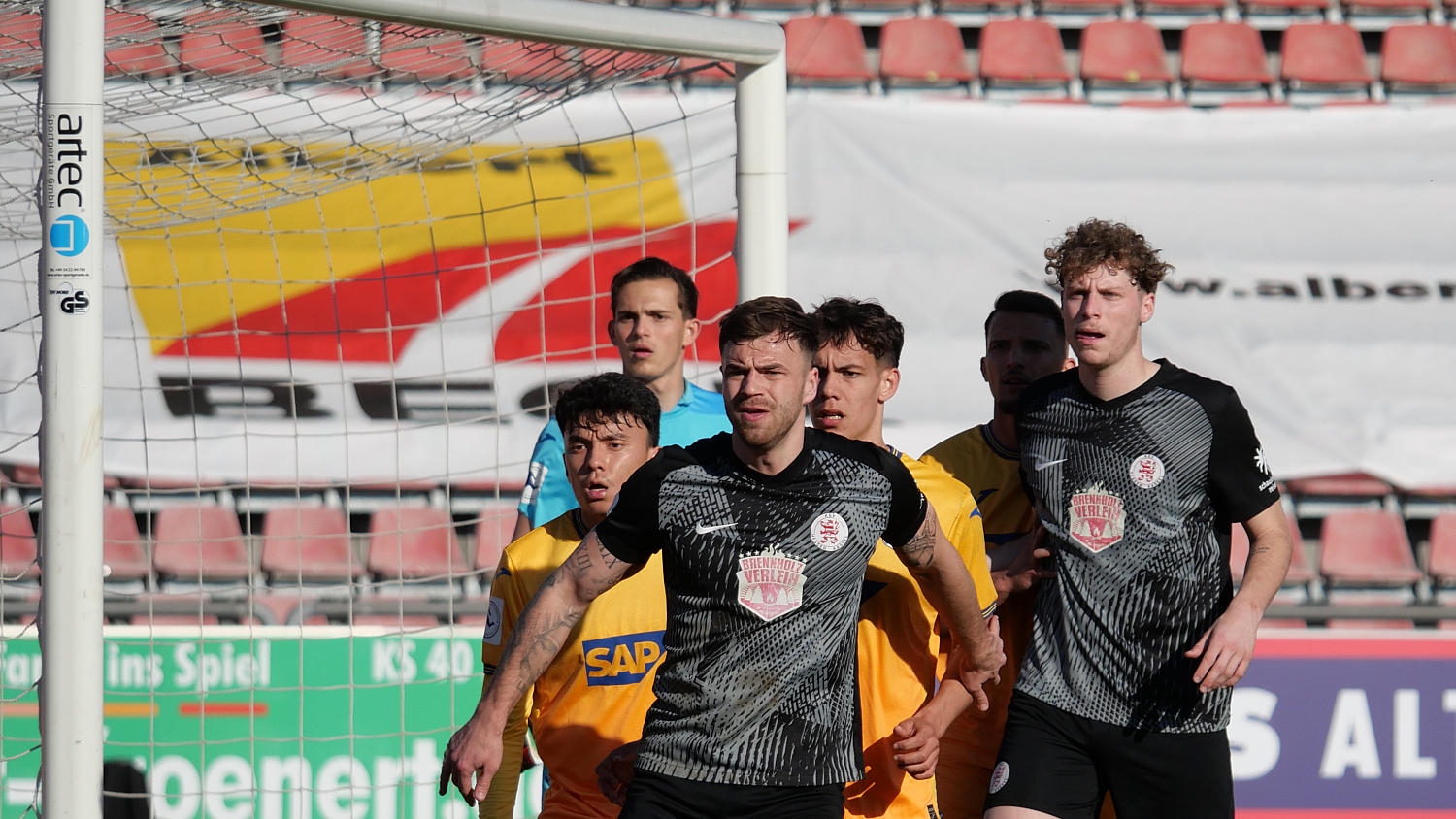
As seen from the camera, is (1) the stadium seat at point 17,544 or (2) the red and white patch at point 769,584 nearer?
(2) the red and white patch at point 769,584

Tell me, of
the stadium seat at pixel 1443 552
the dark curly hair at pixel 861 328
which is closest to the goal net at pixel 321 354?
the dark curly hair at pixel 861 328

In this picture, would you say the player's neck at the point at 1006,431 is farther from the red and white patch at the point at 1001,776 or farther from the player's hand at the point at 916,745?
the player's hand at the point at 916,745

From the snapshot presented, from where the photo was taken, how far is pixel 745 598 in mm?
2729

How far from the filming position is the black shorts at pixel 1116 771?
3.23 metres

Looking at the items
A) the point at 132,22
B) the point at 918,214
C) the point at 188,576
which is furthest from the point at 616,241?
the point at 132,22

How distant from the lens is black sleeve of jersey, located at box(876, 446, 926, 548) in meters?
2.83

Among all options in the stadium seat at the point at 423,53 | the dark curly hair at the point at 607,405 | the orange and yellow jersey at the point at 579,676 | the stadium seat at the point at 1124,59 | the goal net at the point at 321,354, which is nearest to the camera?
the dark curly hair at the point at 607,405

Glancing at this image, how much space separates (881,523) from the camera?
9.29 feet

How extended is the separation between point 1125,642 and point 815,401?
0.89m

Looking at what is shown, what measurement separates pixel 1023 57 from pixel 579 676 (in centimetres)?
677

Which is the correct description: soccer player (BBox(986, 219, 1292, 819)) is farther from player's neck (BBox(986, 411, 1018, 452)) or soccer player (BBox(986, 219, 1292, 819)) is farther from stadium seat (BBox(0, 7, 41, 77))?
stadium seat (BBox(0, 7, 41, 77))

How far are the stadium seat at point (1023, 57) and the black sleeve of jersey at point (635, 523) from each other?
6628 millimetres

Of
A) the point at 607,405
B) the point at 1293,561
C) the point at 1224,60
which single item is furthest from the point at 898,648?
the point at 1224,60

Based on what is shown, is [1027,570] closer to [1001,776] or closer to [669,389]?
[1001,776]
